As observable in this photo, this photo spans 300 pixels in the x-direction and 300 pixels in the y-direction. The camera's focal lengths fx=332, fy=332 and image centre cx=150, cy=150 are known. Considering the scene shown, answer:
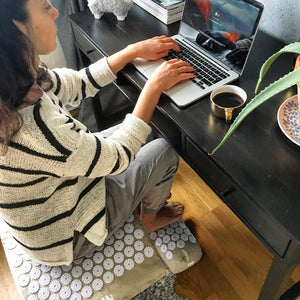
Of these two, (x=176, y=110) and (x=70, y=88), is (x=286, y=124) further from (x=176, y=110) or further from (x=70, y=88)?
(x=70, y=88)

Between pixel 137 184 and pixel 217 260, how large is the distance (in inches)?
21.3

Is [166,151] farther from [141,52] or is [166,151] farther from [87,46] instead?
[87,46]

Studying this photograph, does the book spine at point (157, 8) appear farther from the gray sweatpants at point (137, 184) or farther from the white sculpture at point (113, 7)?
the gray sweatpants at point (137, 184)

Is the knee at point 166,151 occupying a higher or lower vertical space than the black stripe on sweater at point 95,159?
lower

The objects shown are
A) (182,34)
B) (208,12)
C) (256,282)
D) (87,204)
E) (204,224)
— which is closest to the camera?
(87,204)

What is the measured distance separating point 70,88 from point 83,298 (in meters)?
0.60

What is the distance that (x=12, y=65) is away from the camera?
653 mm

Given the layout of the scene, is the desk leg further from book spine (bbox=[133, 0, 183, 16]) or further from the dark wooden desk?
book spine (bbox=[133, 0, 183, 16])

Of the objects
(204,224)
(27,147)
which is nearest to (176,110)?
(27,147)

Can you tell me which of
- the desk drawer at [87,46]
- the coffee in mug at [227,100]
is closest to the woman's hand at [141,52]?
the desk drawer at [87,46]

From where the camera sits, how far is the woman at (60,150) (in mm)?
666

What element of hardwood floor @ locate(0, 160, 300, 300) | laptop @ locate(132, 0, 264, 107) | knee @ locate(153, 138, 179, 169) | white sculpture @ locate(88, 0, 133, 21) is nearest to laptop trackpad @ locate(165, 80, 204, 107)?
laptop @ locate(132, 0, 264, 107)

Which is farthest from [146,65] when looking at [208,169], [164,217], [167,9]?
[164,217]

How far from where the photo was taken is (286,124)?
798mm
